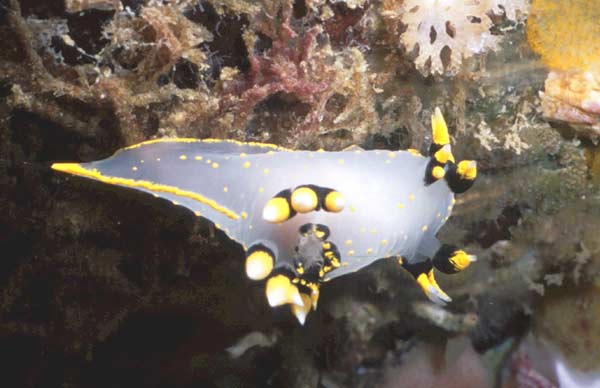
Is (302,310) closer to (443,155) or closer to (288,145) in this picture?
(443,155)

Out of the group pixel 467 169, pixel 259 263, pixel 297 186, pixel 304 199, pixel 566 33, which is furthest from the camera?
pixel 566 33

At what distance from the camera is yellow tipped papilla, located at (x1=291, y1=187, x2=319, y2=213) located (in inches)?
82.9

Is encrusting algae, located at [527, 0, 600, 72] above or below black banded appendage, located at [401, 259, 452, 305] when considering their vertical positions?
→ above

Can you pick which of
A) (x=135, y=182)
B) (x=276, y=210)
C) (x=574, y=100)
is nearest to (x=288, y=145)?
(x=135, y=182)

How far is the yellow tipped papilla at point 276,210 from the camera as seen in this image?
7.04ft

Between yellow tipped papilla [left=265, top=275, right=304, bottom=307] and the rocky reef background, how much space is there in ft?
3.94

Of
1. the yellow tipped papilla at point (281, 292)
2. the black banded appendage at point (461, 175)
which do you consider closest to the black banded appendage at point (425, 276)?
the black banded appendage at point (461, 175)

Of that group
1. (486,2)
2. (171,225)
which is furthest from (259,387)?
(486,2)

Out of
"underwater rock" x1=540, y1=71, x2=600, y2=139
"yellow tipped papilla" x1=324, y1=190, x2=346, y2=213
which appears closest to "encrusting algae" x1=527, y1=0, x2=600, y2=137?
"underwater rock" x1=540, y1=71, x2=600, y2=139

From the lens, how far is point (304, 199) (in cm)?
210

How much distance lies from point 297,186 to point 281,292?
1.63 ft

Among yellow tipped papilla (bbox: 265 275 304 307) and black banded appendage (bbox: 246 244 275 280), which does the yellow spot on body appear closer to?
black banded appendage (bbox: 246 244 275 280)

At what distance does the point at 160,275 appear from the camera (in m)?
4.08

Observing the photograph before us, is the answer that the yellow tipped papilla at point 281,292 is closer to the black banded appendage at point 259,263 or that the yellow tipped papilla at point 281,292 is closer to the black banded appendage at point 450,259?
the black banded appendage at point 259,263
